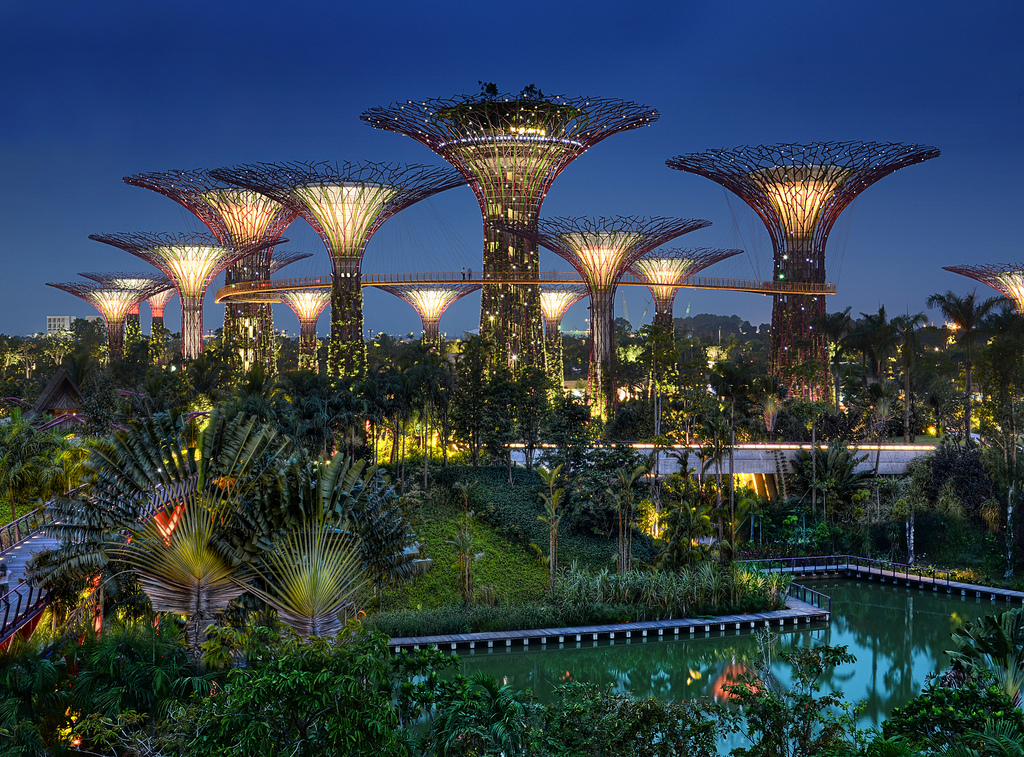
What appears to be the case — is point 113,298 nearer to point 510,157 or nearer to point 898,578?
point 510,157

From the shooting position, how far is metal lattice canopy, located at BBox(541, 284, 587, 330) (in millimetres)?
66625

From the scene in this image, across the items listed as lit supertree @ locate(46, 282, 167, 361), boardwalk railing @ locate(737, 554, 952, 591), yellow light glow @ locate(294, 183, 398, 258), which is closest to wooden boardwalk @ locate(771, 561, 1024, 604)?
boardwalk railing @ locate(737, 554, 952, 591)

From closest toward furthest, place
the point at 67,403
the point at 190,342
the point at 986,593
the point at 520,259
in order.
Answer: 1. the point at 986,593
2. the point at 67,403
3. the point at 520,259
4. the point at 190,342

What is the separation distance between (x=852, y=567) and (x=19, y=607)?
22279 millimetres

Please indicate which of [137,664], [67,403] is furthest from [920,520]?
[67,403]

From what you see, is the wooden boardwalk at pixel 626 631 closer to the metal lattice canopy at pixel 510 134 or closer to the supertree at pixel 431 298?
the metal lattice canopy at pixel 510 134

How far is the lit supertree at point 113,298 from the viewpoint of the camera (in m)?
69.7

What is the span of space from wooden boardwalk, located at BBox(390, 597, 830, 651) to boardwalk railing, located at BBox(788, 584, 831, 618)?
71 centimetres

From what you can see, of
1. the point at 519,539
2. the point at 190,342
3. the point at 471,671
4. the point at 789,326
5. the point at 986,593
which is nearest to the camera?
the point at 471,671

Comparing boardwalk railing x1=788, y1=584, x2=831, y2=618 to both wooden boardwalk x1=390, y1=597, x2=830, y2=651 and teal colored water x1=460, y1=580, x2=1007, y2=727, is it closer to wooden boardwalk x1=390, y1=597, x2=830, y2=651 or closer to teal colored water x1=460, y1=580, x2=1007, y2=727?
teal colored water x1=460, y1=580, x2=1007, y2=727

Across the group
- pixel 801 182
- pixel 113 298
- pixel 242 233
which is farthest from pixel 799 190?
pixel 113 298

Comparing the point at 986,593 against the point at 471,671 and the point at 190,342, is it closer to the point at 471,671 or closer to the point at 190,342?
the point at 471,671

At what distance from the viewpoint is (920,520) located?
29.7 m

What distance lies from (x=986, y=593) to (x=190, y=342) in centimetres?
4144
